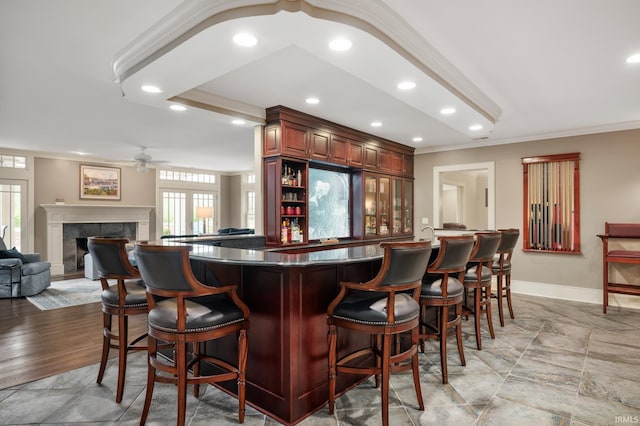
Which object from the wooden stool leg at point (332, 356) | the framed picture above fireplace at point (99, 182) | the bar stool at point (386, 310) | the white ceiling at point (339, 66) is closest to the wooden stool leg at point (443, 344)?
the bar stool at point (386, 310)

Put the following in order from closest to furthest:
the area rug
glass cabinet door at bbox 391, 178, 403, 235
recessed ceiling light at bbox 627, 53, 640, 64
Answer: recessed ceiling light at bbox 627, 53, 640, 64 → the area rug → glass cabinet door at bbox 391, 178, 403, 235

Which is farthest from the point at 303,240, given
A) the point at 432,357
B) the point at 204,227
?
the point at 204,227

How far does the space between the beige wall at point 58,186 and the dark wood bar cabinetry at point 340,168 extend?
5768 mm

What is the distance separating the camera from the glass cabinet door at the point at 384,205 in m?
6.03

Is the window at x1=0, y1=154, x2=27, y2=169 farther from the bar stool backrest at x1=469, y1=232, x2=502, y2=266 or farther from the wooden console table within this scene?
the wooden console table

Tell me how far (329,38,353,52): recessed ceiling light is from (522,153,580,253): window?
15.1 feet

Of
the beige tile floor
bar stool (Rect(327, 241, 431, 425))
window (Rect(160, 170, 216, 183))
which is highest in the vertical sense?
window (Rect(160, 170, 216, 183))

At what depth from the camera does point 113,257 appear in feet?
7.93

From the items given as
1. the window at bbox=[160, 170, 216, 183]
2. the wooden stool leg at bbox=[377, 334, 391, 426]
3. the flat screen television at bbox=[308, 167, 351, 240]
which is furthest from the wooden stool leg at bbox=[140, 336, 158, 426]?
the window at bbox=[160, 170, 216, 183]

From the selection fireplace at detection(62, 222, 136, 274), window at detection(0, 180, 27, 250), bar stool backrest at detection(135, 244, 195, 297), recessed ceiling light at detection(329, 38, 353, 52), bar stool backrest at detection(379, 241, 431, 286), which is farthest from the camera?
fireplace at detection(62, 222, 136, 274)

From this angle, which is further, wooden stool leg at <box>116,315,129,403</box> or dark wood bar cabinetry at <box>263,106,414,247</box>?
dark wood bar cabinetry at <box>263,106,414,247</box>

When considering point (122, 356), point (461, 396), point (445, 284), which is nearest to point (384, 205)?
point (445, 284)

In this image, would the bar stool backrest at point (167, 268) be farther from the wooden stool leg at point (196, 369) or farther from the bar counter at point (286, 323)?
the wooden stool leg at point (196, 369)

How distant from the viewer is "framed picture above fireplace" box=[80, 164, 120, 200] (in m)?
8.00
